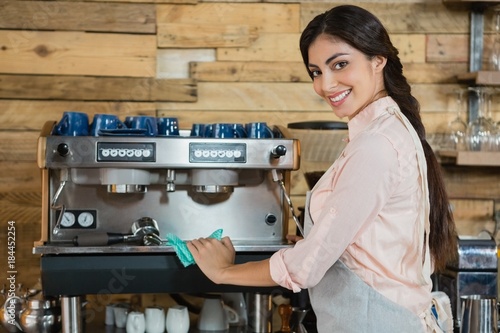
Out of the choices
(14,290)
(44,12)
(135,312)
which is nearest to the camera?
(135,312)

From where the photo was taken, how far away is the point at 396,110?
1.72 metres

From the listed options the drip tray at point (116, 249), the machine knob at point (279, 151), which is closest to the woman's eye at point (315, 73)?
the machine knob at point (279, 151)

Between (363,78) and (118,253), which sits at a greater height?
(363,78)

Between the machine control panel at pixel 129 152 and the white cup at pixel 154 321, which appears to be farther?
the white cup at pixel 154 321

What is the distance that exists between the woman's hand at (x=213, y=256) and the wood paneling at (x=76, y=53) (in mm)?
1232

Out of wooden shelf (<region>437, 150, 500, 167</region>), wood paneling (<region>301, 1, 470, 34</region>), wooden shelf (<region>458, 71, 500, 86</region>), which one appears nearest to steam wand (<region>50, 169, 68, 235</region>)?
wood paneling (<region>301, 1, 470, 34</region>)

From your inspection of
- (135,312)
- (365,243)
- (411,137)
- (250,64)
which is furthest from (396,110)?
(250,64)

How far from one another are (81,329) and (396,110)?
129 cm

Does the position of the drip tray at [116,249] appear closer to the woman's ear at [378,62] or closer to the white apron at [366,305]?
the white apron at [366,305]

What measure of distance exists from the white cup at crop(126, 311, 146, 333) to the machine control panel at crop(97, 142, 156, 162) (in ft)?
1.74

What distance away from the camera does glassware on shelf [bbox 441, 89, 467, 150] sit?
10.1ft

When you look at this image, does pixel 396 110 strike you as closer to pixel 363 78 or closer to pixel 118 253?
pixel 363 78

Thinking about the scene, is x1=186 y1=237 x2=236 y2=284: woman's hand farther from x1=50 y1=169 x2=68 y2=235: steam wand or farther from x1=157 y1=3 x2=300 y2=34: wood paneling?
x1=157 y1=3 x2=300 y2=34: wood paneling

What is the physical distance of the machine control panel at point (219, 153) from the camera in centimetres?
240
